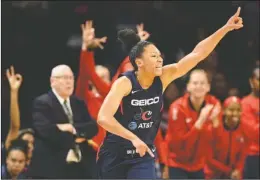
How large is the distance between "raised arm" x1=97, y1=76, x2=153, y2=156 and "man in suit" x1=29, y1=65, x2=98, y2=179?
1462mm

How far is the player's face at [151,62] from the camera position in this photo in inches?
264

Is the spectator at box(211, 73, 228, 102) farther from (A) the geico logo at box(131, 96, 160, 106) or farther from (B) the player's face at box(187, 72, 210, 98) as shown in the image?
(A) the geico logo at box(131, 96, 160, 106)

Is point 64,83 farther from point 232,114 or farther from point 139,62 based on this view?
point 232,114

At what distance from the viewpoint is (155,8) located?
426 inches

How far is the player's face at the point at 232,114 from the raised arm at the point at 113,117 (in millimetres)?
2860

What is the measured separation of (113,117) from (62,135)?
155cm

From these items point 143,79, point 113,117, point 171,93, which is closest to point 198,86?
point 171,93

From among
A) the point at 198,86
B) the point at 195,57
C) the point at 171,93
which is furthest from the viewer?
the point at 171,93

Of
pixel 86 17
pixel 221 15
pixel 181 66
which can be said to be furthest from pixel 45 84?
pixel 181 66

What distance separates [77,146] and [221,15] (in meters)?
3.59

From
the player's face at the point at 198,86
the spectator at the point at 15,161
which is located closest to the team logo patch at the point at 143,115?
the spectator at the point at 15,161

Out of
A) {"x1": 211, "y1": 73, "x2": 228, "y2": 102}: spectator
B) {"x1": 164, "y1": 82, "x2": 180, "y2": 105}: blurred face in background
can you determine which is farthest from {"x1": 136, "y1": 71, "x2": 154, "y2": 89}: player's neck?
{"x1": 211, "y1": 73, "x2": 228, "y2": 102}: spectator

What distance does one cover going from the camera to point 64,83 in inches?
318

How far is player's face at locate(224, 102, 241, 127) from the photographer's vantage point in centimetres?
924
